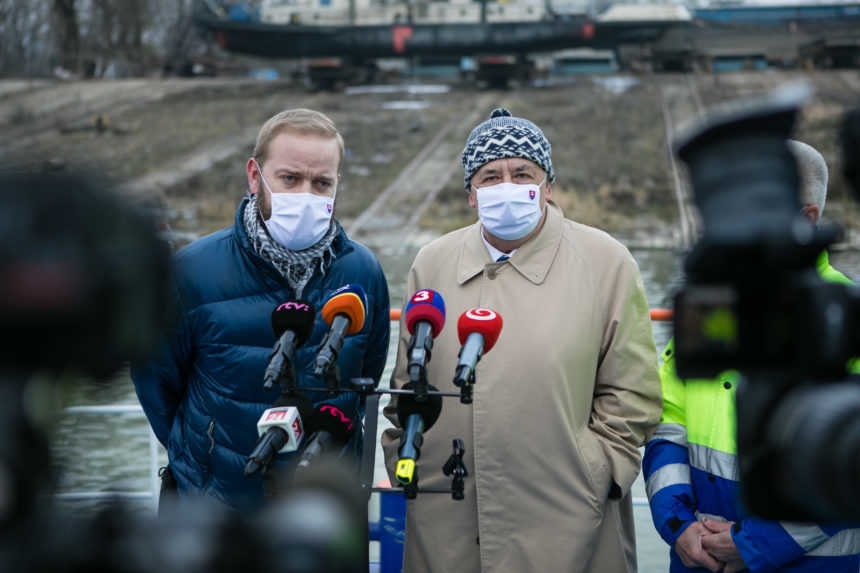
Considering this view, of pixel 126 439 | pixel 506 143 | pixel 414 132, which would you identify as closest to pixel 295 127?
pixel 506 143

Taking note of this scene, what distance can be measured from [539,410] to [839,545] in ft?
2.69

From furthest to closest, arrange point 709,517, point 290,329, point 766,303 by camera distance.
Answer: point 709,517
point 290,329
point 766,303

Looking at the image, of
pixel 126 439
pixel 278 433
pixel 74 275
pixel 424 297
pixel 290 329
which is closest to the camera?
pixel 74 275

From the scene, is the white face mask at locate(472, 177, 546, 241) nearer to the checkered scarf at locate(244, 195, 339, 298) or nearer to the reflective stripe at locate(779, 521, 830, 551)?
the checkered scarf at locate(244, 195, 339, 298)

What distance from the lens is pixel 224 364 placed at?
2.47 metres

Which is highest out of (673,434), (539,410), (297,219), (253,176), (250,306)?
(253,176)

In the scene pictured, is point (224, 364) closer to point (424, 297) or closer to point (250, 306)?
point (250, 306)

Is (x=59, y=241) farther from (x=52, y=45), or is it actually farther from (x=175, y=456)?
(x=52, y=45)

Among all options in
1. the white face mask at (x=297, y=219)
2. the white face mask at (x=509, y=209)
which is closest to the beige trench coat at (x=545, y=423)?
the white face mask at (x=509, y=209)

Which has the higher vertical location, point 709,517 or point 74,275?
point 74,275

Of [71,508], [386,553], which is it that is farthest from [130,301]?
[386,553]

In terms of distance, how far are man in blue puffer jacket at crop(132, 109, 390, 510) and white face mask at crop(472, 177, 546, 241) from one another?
1.28ft

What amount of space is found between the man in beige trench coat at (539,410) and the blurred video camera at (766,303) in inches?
55.0

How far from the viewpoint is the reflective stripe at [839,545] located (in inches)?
92.4
